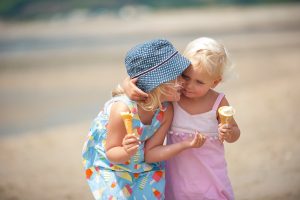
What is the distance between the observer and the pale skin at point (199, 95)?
376 centimetres

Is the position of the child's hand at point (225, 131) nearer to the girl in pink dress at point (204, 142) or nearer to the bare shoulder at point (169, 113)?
the girl in pink dress at point (204, 142)

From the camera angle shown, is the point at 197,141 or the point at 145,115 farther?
the point at 145,115

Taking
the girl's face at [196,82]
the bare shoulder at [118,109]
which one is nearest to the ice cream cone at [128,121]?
the bare shoulder at [118,109]

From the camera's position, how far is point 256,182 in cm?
614

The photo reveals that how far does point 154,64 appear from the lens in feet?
12.4

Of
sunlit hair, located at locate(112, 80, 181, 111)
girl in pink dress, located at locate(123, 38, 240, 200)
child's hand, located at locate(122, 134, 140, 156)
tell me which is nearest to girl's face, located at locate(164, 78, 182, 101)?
sunlit hair, located at locate(112, 80, 181, 111)

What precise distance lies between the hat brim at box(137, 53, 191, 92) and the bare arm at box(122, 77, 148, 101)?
0.14 ft

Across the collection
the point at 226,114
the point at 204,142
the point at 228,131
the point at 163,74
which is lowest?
the point at 204,142

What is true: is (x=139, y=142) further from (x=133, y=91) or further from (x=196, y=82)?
(x=196, y=82)

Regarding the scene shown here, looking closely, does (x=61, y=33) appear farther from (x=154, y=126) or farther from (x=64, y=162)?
(x=154, y=126)

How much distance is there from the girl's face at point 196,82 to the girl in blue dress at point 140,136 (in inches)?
3.1

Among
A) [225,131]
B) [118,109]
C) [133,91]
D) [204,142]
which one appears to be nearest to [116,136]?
[118,109]

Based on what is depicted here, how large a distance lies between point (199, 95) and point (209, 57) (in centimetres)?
26

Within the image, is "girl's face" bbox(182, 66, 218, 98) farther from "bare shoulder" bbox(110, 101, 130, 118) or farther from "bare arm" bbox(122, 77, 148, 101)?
"bare shoulder" bbox(110, 101, 130, 118)
